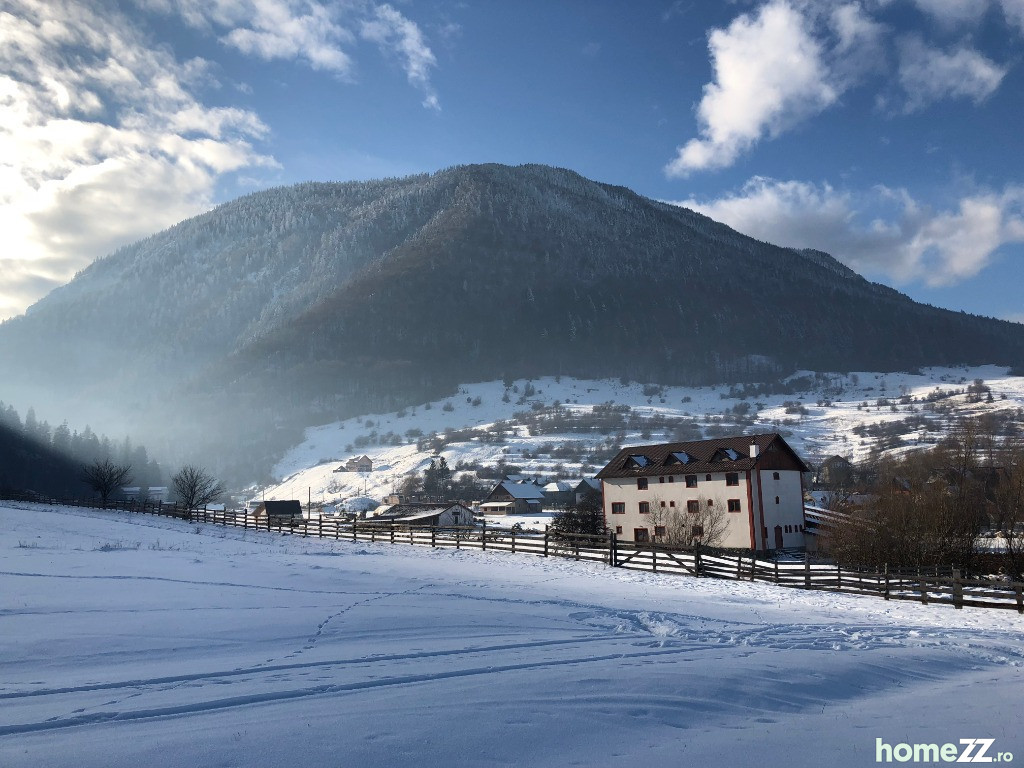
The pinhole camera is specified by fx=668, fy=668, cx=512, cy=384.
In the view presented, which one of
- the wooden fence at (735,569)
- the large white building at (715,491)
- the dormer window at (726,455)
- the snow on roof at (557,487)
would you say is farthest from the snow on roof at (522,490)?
the wooden fence at (735,569)

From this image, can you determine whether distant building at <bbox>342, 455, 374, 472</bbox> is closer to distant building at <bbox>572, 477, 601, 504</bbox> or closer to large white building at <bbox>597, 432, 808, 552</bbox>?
distant building at <bbox>572, 477, 601, 504</bbox>

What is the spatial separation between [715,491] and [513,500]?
62.5 meters

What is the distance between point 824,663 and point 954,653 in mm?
4065

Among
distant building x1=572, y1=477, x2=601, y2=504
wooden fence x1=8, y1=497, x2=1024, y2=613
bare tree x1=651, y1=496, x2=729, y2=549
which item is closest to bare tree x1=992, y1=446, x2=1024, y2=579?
wooden fence x1=8, y1=497, x2=1024, y2=613

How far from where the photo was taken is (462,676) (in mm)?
9984

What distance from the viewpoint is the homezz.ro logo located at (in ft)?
25.0

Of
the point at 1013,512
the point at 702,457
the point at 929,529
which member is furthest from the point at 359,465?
the point at 1013,512

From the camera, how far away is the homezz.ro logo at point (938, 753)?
25.0ft

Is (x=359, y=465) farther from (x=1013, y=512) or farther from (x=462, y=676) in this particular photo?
(x=462, y=676)

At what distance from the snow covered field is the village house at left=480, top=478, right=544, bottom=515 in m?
98.2

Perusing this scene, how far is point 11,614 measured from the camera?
1302 cm

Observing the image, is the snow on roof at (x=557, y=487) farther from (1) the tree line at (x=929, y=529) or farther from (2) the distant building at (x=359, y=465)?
(1) the tree line at (x=929, y=529)

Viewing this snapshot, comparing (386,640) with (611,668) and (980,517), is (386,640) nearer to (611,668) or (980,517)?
(611,668)

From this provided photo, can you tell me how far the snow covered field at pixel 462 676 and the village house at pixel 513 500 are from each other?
322ft
